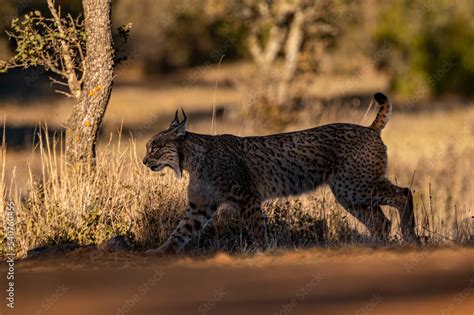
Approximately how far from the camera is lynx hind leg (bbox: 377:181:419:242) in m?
10.2

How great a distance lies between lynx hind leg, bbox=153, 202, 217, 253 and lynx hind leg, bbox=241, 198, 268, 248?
304 mm

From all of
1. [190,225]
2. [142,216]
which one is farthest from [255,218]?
[142,216]

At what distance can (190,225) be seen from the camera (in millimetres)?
9711

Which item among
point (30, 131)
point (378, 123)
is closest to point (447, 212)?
point (378, 123)

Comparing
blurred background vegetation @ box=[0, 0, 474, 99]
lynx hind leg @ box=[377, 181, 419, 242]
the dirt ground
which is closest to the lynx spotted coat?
lynx hind leg @ box=[377, 181, 419, 242]

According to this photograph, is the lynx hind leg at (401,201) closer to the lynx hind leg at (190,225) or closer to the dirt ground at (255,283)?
the dirt ground at (255,283)

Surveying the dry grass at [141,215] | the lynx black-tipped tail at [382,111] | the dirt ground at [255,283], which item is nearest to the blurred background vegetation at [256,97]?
the dry grass at [141,215]

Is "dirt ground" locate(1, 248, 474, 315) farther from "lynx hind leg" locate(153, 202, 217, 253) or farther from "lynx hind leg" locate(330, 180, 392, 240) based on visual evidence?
"lynx hind leg" locate(330, 180, 392, 240)

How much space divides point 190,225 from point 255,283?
7.09ft

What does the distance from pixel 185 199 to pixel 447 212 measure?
14.6 feet

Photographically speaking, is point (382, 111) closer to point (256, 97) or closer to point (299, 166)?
point (299, 166)

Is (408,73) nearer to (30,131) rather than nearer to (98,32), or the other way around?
(30,131)

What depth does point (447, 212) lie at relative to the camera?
44.3ft

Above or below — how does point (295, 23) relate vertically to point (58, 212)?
above
